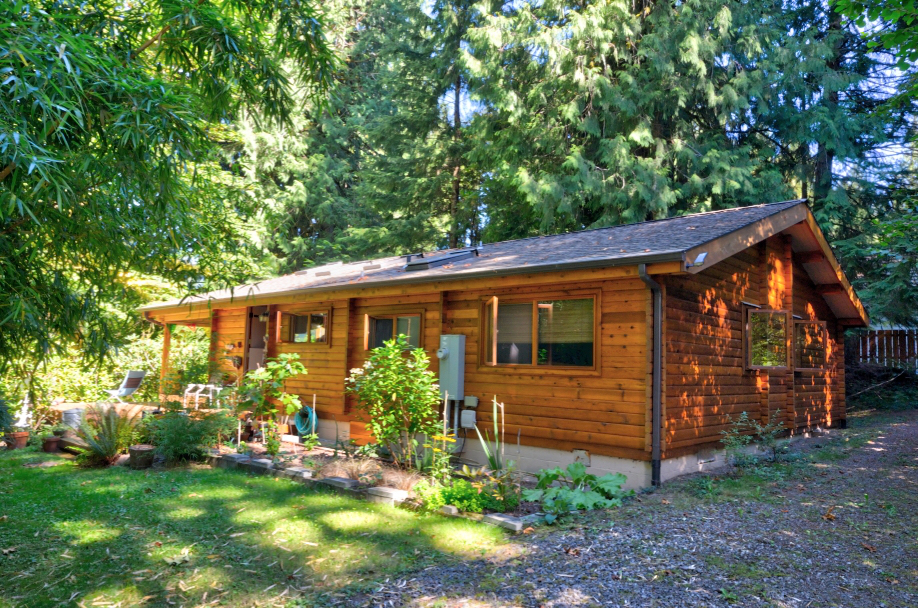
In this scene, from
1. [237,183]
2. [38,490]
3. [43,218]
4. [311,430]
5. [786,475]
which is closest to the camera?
[43,218]

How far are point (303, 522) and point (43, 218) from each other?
3.17m

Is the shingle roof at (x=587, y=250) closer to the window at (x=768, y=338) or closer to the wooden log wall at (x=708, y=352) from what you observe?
the wooden log wall at (x=708, y=352)

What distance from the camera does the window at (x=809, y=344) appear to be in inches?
421

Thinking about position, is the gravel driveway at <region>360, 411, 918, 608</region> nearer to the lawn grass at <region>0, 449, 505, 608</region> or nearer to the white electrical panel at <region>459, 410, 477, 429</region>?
the lawn grass at <region>0, 449, 505, 608</region>

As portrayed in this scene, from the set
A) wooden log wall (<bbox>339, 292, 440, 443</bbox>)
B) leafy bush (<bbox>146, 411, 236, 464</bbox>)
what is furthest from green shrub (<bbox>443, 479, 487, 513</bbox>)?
leafy bush (<bbox>146, 411, 236, 464</bbox>)

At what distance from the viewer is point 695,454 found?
7.62 metres

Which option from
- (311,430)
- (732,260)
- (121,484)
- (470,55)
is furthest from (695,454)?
(470,55)

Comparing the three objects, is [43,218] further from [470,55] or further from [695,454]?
[470,55]

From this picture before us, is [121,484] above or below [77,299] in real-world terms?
below

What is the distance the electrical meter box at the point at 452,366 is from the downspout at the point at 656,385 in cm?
265

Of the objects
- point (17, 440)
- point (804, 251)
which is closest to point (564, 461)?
point (804, 251)

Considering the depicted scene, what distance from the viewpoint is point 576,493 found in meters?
5.99

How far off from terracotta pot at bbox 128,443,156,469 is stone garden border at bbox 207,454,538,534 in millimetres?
708

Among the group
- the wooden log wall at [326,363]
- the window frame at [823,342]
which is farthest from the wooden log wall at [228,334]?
the window frame at [823,342]
